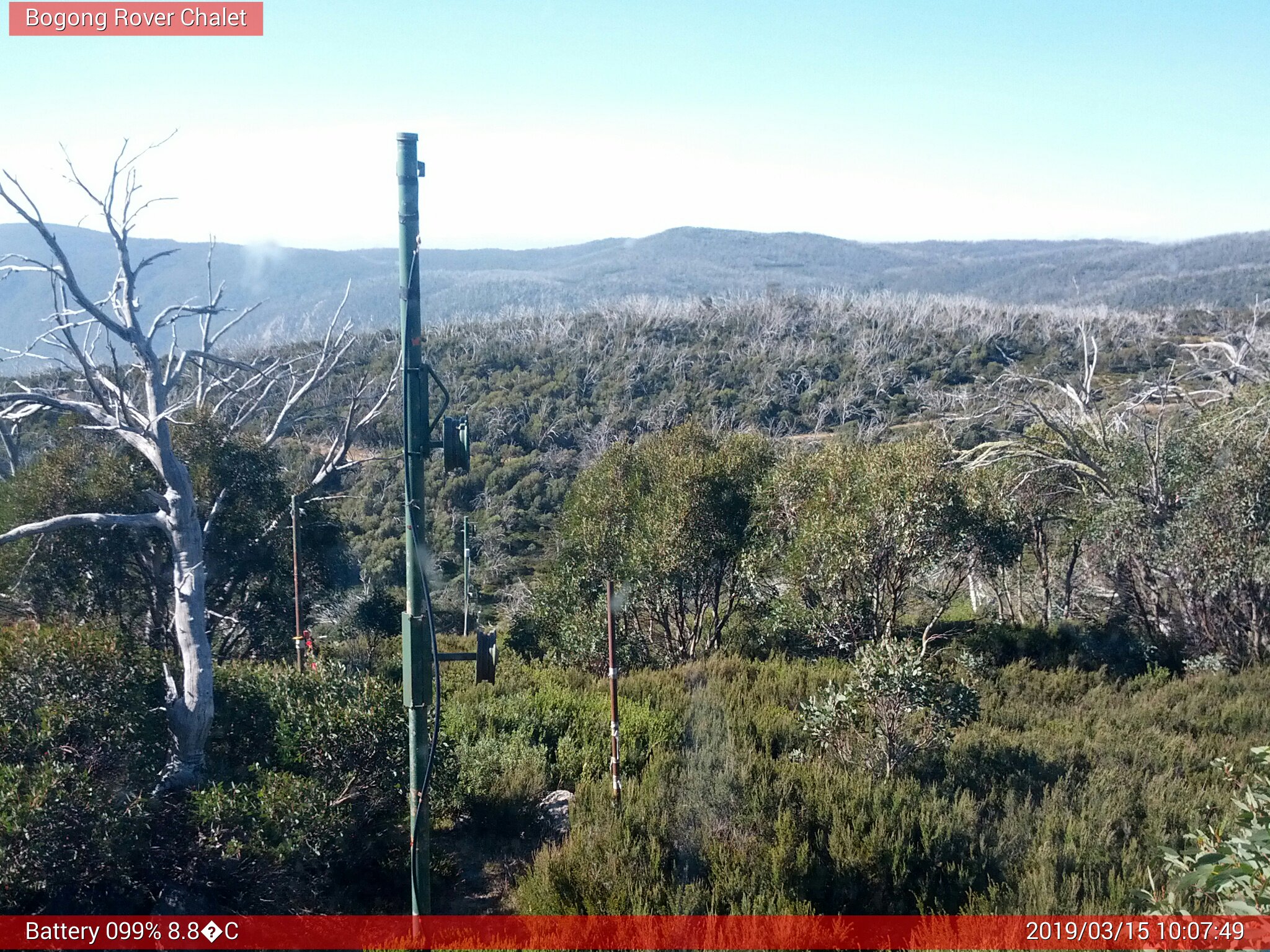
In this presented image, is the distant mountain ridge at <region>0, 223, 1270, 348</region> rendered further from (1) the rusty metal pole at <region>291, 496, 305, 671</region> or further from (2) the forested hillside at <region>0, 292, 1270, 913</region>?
(2) the forested hillside at <region>0, 292, 1270, 913</region>

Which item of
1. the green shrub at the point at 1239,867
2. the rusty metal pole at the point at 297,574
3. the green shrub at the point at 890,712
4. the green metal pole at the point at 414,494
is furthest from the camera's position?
the rusty metal pole at the point at 297,574

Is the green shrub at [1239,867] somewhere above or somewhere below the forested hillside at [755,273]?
below

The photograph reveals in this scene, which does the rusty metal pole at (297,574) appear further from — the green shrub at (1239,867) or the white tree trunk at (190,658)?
the green shrub at (1239,867)

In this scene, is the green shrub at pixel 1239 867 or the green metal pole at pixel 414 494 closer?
the green shrub at pixel 1239 867

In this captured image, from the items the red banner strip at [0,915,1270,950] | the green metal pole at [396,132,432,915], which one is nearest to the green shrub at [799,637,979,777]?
the red banner strip at [0,915,1270,950]

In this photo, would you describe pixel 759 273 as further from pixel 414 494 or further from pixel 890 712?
pixel 414 494

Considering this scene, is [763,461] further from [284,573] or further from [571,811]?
[571,811]

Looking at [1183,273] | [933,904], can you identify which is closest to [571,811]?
[933,904]

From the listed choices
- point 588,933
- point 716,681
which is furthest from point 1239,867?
point 716,681

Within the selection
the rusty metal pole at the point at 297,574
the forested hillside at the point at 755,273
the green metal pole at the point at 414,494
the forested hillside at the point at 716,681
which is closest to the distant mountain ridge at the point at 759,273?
the forested hillside at the point at 755,273
